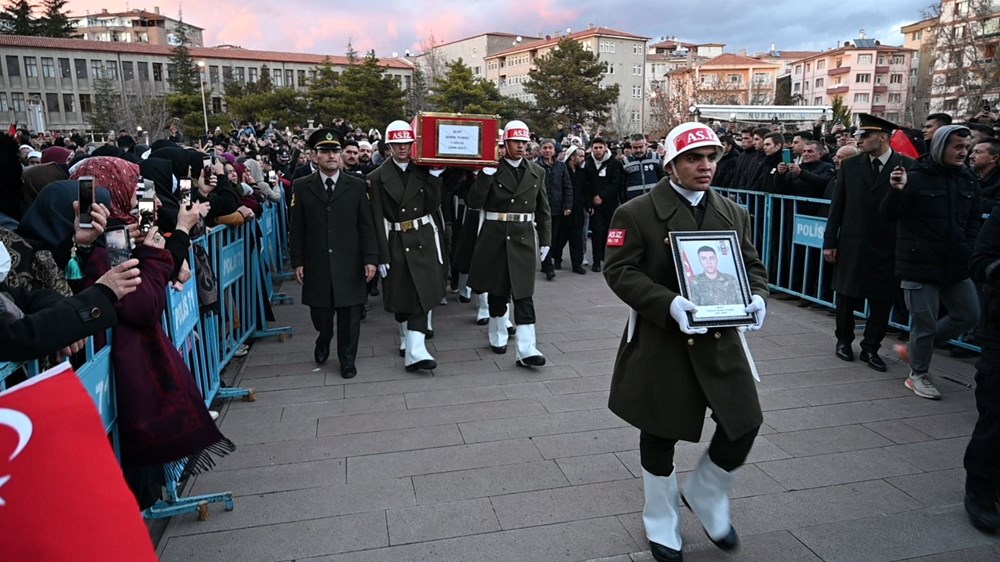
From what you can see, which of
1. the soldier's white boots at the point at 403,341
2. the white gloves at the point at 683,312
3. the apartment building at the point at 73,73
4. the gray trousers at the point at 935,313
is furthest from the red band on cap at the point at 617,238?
the apartment building at the point at 73,73

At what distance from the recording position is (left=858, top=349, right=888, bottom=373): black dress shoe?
607 cm

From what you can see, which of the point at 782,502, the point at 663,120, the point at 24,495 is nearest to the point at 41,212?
the point at 24,495

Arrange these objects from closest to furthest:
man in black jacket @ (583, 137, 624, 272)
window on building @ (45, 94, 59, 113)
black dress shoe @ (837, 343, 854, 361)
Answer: black dress shoe @ (837, 343, 854, 361) → man in black jacket @ (583, 137, 624, 272) → window on building @ (45, 94, 59, 113)

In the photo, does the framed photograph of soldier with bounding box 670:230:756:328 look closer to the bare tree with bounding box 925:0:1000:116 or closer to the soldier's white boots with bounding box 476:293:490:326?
the soldier's white boots with bounding box 476:293:490:326

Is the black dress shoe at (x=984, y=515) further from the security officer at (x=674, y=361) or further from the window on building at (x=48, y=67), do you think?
the window on building at (x=48, y=67)

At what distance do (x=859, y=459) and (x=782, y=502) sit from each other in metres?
0.89

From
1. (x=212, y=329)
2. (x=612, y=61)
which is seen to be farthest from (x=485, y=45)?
(x=212, y=329)

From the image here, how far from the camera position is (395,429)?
4.91 metres

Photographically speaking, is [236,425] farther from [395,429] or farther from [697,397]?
[697,397]

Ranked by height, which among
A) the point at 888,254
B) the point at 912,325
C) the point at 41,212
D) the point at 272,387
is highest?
the point at 41,212

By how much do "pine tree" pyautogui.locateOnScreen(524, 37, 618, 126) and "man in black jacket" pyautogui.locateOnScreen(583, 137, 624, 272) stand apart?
44.1 metres

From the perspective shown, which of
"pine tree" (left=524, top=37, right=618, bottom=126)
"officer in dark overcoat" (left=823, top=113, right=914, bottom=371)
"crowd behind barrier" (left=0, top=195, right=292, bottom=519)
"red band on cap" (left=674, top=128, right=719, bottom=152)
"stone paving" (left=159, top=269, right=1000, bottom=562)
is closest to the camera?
"crowd behind barrier" (left=0, top=195, right=292, bottom=519)

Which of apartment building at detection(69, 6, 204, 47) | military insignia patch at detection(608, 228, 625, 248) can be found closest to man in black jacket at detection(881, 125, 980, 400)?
military insignia patch at detection(608, 228, 625, 248)

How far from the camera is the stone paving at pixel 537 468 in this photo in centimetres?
342
